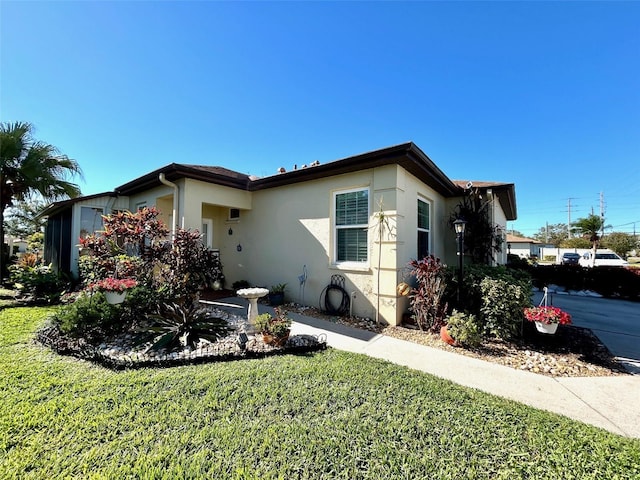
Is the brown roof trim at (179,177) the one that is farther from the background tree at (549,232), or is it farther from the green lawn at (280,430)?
the background tree at (549,232)

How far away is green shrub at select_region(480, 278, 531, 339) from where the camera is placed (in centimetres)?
481

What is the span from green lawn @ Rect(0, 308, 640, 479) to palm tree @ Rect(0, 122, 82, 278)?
923cm

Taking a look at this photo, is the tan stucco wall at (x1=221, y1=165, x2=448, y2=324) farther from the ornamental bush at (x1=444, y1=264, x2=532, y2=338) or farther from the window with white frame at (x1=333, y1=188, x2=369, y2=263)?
the ornamental bush at (x1=444, y1=264, x2=532, y2=338)

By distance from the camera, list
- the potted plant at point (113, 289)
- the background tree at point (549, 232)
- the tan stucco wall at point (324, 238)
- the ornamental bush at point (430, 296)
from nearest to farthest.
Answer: the potted plant at point (113, 289)
the ornamental bush at point (430, 296)
the tan stucco wall at point (324, 238)
the background tree at point (549, 232)

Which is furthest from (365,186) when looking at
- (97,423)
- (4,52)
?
(4,52)

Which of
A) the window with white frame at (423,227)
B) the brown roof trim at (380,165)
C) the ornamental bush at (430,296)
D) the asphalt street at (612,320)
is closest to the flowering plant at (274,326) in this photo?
the ornamental bush at (430,296)

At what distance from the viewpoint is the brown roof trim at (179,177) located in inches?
262

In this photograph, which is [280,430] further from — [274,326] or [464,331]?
[464,331]

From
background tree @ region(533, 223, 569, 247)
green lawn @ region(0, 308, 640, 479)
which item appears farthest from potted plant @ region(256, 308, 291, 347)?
background tree @ region(533, 223, 569, 247)

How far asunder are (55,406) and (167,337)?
171 cm

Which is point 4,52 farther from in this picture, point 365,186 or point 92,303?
point 365,186

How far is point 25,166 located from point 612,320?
61.5ft

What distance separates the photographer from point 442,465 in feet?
6.63

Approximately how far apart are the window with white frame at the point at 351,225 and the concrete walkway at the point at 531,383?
2197 millimetres
